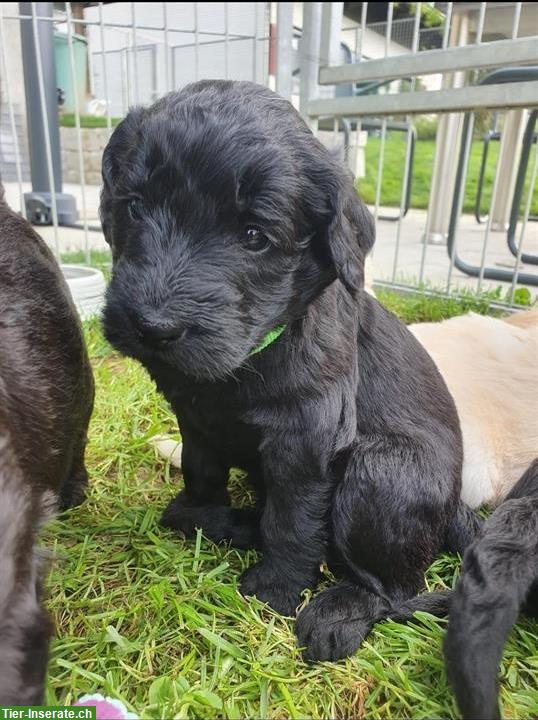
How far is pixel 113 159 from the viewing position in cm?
168

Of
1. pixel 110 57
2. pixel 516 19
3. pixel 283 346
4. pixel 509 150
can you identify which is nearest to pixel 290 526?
pixel 283 346

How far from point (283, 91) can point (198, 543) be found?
10.8 feet

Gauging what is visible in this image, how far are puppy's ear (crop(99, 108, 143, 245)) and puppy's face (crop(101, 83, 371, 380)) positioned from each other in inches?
3.2

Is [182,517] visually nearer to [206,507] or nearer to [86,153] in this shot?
[206,507]

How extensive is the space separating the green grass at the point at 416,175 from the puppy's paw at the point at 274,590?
7840mm

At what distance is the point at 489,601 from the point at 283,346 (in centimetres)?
76

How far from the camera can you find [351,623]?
63.5 inches

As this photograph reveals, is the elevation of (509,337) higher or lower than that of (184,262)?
lower

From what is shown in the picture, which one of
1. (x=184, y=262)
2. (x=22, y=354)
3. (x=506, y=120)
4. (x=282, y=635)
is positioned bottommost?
(x=282, y=635)

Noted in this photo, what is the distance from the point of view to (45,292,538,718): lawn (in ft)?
4.63

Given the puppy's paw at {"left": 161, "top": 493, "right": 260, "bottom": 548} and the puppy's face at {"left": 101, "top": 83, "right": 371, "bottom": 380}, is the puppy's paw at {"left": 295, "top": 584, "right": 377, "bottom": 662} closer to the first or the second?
the puppy's paw at {"left": 161, "top": 493, "right": 260, "bottom": 548}

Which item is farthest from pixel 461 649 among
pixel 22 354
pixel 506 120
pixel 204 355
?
pixel 506 120

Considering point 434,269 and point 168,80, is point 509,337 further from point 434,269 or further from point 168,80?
point 168,80

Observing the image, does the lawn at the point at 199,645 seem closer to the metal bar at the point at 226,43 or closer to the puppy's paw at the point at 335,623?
the puppy's paw at the point at 335,623
